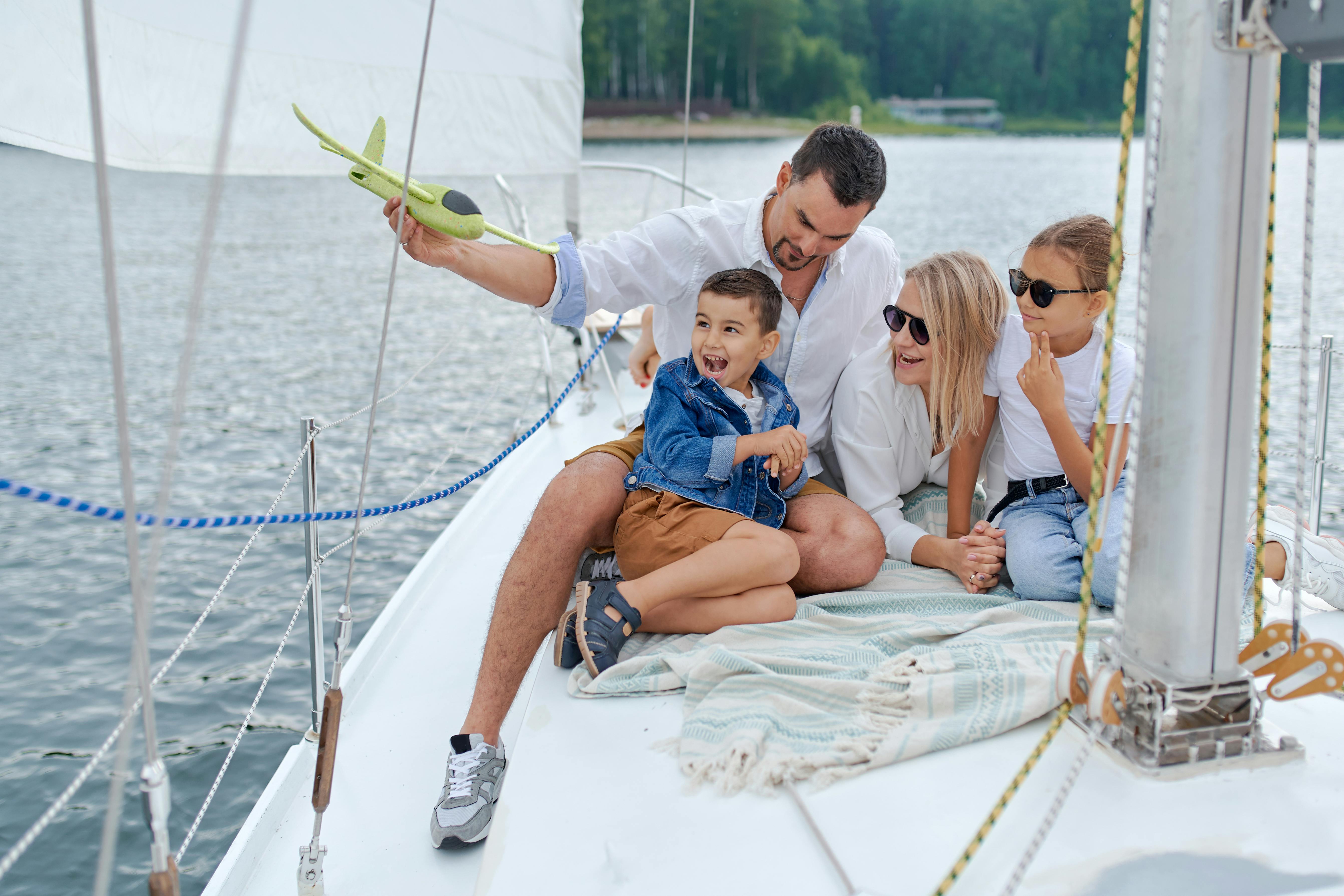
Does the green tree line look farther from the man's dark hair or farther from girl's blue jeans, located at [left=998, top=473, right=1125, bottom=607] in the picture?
girl's blue jeans, located at [left=998, top=473, right=1125, bottom=607]

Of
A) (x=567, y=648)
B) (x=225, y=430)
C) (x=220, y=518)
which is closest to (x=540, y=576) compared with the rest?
(x=567, y=648)

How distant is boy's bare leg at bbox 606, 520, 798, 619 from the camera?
1674mm

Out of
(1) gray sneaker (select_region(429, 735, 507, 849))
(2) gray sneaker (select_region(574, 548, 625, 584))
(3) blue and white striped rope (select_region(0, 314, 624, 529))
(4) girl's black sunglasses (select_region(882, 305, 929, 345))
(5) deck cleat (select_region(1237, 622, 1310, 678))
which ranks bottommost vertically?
(1) gray sneaker (select_region(429, 735, 507, 849))

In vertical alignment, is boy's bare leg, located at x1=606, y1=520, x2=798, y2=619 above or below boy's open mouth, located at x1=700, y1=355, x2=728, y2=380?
below

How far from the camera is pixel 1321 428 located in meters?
2.27

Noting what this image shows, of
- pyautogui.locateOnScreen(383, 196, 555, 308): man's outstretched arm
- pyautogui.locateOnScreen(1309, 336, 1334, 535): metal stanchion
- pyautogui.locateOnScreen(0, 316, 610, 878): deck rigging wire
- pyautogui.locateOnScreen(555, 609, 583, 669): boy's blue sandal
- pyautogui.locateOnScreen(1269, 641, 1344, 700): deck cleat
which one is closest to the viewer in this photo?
pyautogui.locateOnScreen(0, 316, 610, 878): deck rigging wire

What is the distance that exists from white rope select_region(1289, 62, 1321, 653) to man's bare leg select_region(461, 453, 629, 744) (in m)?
1.07

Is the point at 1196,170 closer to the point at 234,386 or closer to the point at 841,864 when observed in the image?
the point at 841,864

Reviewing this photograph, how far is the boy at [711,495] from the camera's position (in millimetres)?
1678

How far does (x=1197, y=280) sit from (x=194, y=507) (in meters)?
4.18

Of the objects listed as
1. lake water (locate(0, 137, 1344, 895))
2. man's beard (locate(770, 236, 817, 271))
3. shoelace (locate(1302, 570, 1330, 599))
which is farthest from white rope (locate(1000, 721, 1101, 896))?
man's beard (locate(770, 236, 817, 271))

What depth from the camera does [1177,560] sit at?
108 centimetres

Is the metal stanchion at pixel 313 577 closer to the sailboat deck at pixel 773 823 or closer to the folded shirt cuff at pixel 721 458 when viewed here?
the sailboat deck at pixel 773 823

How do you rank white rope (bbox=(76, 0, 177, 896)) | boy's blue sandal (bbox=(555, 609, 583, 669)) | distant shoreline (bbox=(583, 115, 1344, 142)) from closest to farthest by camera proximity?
white rope (bbox=(76, 0, 177, 896))
boy's blue sandal (bbox=(555, 609, 583, 669))
distant shoreline (bbox=(583, 115, 1344, 142))
